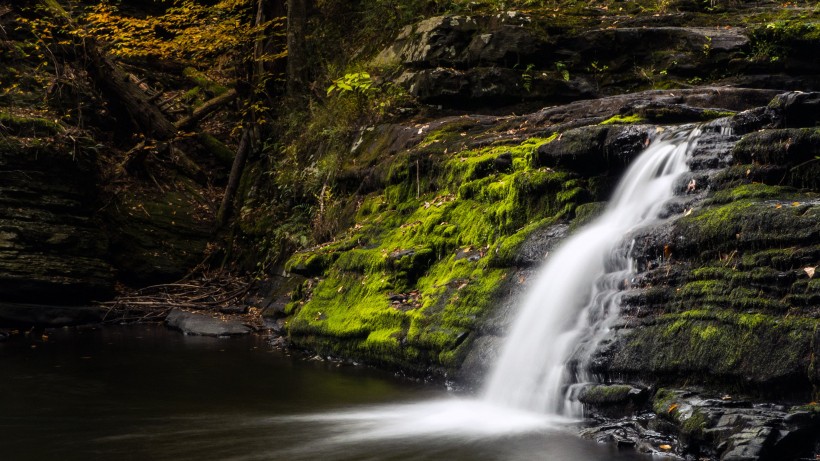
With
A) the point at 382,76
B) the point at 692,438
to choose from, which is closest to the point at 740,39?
the point at 382,76

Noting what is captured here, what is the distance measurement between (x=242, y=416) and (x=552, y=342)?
2.76 metres

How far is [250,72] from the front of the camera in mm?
16438

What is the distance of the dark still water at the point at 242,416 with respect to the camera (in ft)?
17.0

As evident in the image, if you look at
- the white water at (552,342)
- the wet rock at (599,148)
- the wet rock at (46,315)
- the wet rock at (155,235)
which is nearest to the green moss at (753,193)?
the white water at (552,342)

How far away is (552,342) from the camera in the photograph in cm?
633

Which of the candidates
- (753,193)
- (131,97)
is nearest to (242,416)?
(753,193)

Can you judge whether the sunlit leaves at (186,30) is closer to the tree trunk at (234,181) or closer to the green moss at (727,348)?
the tree trunk at (234,181)

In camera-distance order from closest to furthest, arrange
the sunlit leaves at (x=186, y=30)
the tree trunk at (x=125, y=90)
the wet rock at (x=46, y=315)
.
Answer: the wet rock at (x=46, y=315)
the sunlit leaves at (x=186, y=30)
the tree trunk at (x=125, y=90)

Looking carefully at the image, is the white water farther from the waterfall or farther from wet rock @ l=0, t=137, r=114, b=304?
wet rock @ l=0, t=137, r=114, b=304

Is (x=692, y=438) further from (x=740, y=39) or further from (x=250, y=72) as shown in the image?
(x=250, y=72)

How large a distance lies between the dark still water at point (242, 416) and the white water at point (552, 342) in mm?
33

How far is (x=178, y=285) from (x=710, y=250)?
10.9 m

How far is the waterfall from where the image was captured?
6.00 metres

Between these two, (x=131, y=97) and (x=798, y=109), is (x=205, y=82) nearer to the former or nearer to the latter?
(x=131, y=97)
